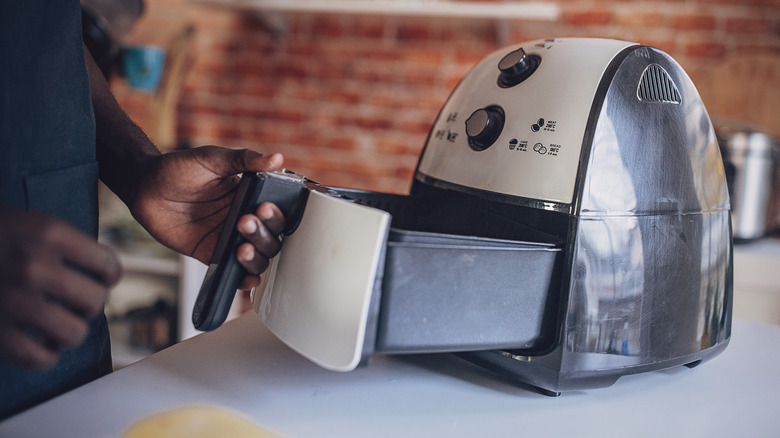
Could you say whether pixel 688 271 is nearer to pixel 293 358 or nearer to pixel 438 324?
pixel 438 324

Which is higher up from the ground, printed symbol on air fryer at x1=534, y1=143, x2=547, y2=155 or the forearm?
printed symbol on air fryer at x1=534, y1=143, x2=547, y2=155

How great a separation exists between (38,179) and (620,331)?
528 millimetres

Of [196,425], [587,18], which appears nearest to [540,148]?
[196,425]

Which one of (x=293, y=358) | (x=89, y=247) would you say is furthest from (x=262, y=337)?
(x=89, y=247)

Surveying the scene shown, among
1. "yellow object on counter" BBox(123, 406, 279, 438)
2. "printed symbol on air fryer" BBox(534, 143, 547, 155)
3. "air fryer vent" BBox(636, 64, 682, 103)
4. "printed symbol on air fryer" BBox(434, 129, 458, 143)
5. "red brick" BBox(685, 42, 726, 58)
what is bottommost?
"yellow object on counter" BBox(123, 406, 279, 438)

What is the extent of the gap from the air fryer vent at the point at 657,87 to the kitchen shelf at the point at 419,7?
1104 mm

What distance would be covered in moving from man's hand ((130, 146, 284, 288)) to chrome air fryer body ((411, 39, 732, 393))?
211mm

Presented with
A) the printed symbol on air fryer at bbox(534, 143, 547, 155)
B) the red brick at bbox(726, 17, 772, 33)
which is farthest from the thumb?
the red brick at bbox(726, 17, 772, 33)

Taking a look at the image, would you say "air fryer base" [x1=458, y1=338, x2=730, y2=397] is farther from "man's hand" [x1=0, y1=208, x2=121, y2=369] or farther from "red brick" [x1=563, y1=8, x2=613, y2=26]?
"red brick" [x1=563, y1=8, x2=613, y2=26]

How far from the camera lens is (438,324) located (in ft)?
1.65

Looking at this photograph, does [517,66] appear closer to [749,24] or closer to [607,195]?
[607,195]

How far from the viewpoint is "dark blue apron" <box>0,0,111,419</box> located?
0.51 m

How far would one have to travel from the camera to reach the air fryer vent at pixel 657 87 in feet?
1.92

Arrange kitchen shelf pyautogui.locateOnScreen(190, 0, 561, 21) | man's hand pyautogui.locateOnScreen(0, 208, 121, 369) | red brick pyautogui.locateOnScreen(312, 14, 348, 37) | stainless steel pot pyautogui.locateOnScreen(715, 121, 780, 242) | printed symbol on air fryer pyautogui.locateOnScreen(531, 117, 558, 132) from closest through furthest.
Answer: man's hand pyautogui.locateOnScreen(0, 208, 121, 369), printed symbol on air fryer pyautogui.locateOnScreen(531, 117, 558, 132), stainless steel pot pyautogui.locateOnScreen(715, 121, 780, 242), kitchen shelf pyautogui.locateOnScreen(190, 0, 561, 21), red brick pyautogui.locateOnScreen(312, 14, 348, 37)
